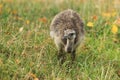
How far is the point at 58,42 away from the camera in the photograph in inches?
303

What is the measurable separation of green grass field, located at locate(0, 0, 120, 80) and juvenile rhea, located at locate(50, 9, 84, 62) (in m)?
0.21

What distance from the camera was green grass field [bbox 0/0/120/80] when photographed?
6.84 metres

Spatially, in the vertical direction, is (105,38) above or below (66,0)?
below

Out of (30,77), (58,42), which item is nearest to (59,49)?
(58,42)

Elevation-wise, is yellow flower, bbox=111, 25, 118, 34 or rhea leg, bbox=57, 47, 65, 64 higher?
yellow flower, bbox=111, 25, 118, 34

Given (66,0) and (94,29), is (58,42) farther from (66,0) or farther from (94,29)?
(66,0)

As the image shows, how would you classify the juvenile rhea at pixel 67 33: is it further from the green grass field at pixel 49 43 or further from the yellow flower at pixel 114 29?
the yellow flower at pixel 114 29

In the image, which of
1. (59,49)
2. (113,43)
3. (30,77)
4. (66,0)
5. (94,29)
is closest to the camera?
(30,77)

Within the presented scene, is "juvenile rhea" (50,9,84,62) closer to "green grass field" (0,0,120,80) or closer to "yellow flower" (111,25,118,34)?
"green grass field" (0,0,120,80)

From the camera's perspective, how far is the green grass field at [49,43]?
22.4ft

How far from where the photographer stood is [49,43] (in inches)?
326

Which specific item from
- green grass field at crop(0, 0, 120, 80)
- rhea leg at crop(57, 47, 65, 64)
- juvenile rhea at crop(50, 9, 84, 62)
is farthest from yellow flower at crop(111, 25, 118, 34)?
rhea leg at crop(57, 47, 65, 64)

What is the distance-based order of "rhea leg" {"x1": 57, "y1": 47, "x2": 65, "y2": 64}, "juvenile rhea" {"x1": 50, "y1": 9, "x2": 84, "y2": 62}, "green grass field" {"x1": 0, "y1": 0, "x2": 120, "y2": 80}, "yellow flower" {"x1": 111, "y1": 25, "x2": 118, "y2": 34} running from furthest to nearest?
"yellow flower" {"x1": 111, "y1": 25, "x2": 118, "y2": 34} < "rhea leg" {"x1": 57, "y1": 47, "x2": 65, "y2": 64} < "juvenile rhea" {"x1": 50, "y1": 9, "x2": 84, "y2": 62} < "green grass field" {"x1": 0, "y1": 0, "x2": 120, "y2": 80}

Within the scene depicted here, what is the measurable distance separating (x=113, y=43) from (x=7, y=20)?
2241 mm
